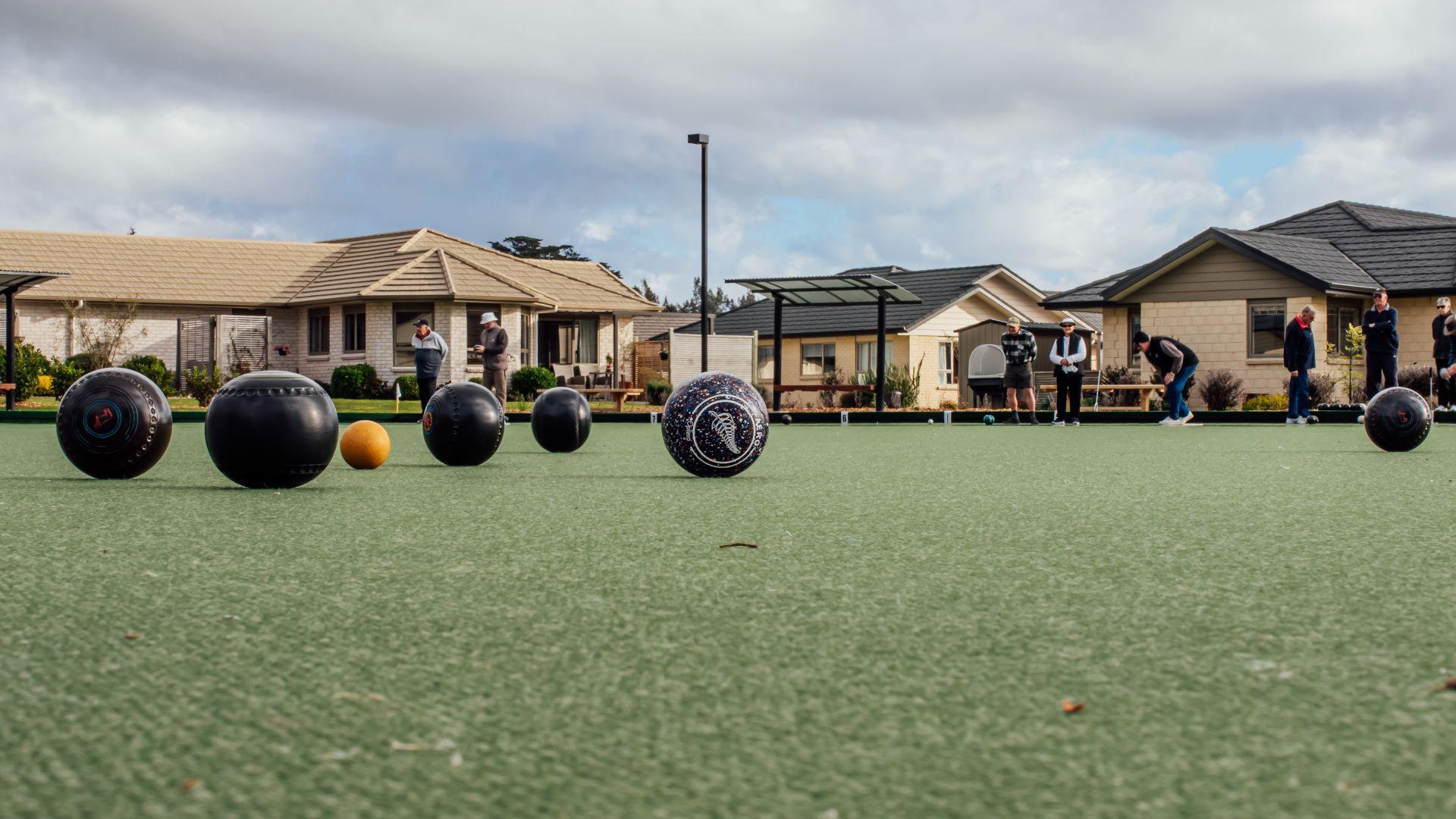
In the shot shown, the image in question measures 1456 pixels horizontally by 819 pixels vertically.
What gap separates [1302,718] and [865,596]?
1.75 metres

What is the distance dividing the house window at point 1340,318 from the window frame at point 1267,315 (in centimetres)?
99

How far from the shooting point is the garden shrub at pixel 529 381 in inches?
1473

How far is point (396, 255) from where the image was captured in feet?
137

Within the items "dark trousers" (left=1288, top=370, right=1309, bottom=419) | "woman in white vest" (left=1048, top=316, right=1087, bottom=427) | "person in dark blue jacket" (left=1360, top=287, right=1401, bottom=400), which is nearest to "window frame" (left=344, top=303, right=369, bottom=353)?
"woman in white vest" (left=1048, top=316, right=1087, bottom=427)

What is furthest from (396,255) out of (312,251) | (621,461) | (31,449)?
(621,461)

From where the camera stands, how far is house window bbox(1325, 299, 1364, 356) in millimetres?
32312

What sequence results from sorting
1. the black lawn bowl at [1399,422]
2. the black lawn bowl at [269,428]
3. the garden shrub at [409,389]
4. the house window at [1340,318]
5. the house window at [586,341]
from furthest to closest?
1. the house window at [586,341]
2. the garden shrub at [409,389]
3. the house window at [1340,318]
4. the black lawn bowl at [1399,422]
5. the black lawn bowl at [269,428]

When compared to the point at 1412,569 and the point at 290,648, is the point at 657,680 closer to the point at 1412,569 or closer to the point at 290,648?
the point at 290,648

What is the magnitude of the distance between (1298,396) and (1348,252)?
15562 mm

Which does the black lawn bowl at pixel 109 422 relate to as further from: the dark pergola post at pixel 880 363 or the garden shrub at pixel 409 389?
the garden shrub at pixel 409 389

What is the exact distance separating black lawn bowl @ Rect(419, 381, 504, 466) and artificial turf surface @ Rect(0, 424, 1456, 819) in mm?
3892

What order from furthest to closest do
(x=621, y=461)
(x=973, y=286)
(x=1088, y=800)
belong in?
(x=973, y=286), (x=621, y=461), (x=1088, y=800)

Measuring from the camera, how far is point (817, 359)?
149ft

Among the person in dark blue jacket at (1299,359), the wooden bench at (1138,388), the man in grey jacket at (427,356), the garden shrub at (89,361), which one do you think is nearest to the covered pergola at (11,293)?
the man in grey jacket at (427,356)
